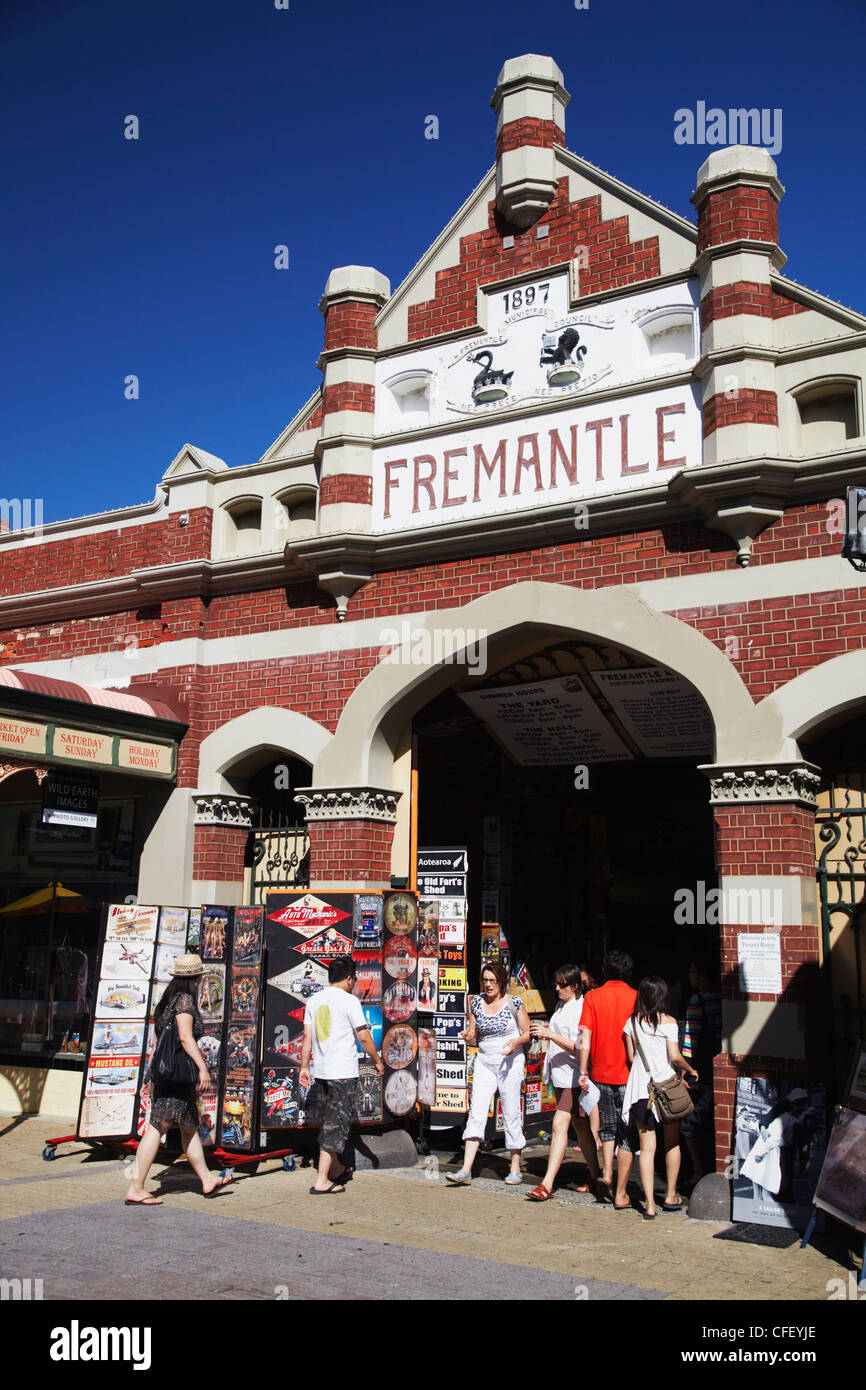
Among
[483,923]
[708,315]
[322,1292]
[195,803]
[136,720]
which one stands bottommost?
[322,1292]

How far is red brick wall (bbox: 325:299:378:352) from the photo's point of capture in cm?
1205

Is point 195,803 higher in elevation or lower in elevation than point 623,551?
lower

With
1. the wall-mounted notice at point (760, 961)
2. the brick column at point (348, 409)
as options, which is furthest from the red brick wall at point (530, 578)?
the wall-mounted notice at point (760, 961)

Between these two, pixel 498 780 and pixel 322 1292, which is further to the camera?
pixel 498 780

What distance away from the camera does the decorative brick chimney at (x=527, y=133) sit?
11.3 m

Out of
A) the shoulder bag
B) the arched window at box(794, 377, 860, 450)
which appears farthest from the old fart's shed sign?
the arched window at box(794, 377, 860, 450)

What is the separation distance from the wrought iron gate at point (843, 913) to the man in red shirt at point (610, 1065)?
163 centimetres

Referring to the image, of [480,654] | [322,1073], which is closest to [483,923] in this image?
[480,654]

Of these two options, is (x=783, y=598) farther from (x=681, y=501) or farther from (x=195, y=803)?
(x=195, y=803)

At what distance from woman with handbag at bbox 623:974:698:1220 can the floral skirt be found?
10.0 ft

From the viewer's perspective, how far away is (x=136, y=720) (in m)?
11.6
